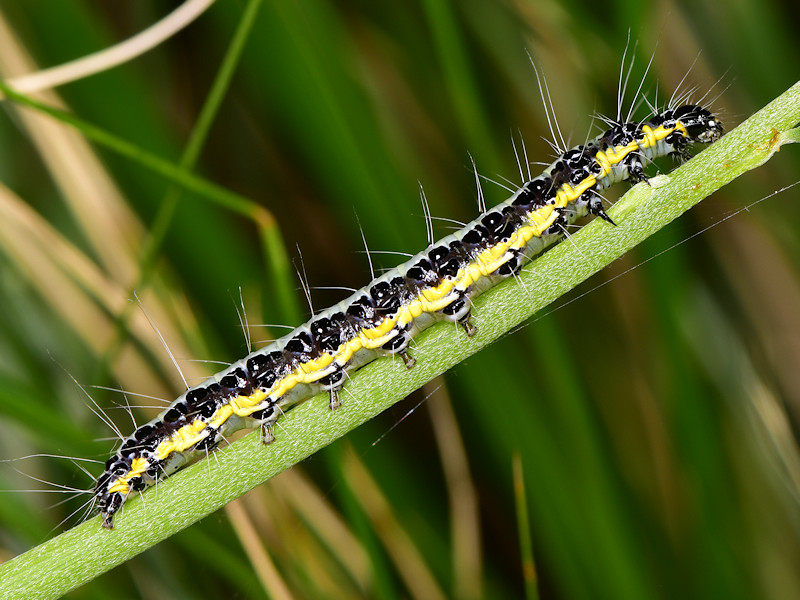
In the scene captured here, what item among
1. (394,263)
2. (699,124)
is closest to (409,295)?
(394,263)

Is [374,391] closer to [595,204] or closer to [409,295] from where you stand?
[409,295]

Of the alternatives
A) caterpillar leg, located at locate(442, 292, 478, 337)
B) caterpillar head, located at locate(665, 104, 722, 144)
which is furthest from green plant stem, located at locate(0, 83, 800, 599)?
caterpillar head, located at locate(665, 104, 722, 144)

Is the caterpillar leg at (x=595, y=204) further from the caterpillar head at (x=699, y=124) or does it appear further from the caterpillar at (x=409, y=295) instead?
the caterpillar head at (x=699, y=124)

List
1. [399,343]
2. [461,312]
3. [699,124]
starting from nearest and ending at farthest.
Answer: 1. [461,312]
2. [399,343]
3. [699,124]

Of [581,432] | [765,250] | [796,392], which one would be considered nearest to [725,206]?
[765,250]

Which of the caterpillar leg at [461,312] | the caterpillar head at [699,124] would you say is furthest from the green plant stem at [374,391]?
the caterpillar head at [699,124]
